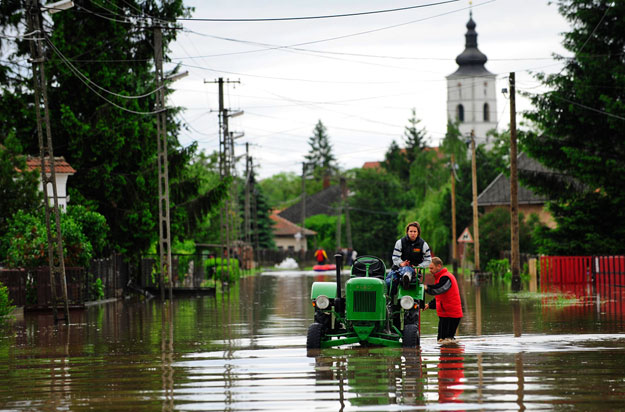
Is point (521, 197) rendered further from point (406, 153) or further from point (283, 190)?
point (283, 190)

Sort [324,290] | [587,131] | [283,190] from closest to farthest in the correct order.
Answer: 1. [324,290]
2. [587,131]
3. [283,190]

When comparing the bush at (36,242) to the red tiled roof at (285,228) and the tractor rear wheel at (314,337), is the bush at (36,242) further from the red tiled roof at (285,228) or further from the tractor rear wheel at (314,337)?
the red tiled roof at (285,228)

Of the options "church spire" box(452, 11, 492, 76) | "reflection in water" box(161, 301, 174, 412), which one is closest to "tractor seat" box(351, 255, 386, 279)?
"reflection in water" box(161, 301, 174, 412)

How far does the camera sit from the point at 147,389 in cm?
1201

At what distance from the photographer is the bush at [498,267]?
2238 inches

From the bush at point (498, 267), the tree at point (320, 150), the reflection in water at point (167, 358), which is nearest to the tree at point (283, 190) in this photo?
the tree at point (320, 150)

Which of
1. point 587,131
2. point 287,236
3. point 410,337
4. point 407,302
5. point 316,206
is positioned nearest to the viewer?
point 410,337

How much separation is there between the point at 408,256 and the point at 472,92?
155335mm

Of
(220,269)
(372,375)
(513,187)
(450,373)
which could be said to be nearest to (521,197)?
(220,269)

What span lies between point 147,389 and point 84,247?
71.6 ft

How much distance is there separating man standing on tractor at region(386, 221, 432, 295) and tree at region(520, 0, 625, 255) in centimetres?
2887

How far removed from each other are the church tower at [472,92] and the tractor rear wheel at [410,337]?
150 metres

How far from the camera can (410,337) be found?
52.5ft

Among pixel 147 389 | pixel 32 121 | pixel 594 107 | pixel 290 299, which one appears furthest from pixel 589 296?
pixel 147 389
